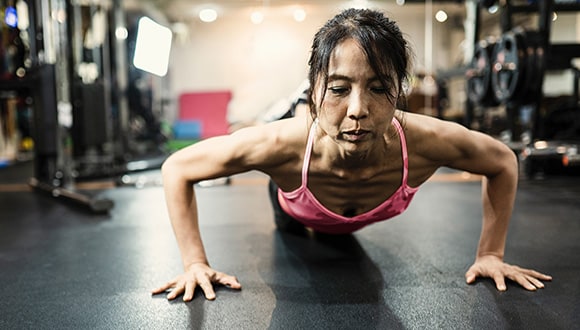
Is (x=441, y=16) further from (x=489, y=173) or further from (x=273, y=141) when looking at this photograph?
(x=273, y=141)

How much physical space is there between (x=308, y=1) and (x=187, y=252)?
7573mm

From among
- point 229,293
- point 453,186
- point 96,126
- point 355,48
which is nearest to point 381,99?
point 355,48

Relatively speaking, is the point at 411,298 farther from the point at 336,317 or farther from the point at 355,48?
the point at 355,48

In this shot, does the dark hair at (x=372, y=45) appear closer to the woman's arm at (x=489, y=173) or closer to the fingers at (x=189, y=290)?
the woman's arm at (x=489, y=173)

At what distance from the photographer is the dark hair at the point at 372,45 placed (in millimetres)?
923

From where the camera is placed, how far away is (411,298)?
113cm

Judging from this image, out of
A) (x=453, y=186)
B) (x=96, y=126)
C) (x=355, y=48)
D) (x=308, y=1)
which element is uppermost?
(x=308, y=1)

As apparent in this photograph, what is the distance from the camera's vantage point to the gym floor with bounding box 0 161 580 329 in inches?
40.1

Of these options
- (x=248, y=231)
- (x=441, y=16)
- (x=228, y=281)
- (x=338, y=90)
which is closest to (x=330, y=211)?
(x=228, y=281)

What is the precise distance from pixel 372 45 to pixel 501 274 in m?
0.72

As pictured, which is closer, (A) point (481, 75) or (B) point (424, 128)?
(B) point (424, 128)

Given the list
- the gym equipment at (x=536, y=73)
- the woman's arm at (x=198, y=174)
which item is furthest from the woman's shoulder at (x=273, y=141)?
the gym equipment at (x=536, y=73)

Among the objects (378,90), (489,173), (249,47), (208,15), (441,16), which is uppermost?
(208,15)

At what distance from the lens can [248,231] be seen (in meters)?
1.88
